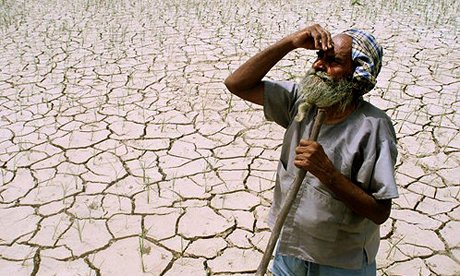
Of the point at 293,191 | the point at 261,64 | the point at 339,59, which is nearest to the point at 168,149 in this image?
the point at 261,64

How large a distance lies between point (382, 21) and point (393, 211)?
4.54 m

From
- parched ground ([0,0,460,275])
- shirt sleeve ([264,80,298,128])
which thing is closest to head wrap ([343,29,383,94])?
shirt sleeve ([264,80,298,128])

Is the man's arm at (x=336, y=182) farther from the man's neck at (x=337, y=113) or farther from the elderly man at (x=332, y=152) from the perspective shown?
the man's neck at (x=337, y=113)

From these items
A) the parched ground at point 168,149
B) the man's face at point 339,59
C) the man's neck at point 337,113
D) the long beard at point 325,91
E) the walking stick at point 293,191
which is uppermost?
the man's face at point 339,59

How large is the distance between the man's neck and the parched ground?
49.1 inches

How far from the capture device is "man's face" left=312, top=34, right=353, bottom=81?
45.4 inches

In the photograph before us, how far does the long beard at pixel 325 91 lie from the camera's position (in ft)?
3.80

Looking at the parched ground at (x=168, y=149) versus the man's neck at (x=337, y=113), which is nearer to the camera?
the man's neck at (x=337, y=113)

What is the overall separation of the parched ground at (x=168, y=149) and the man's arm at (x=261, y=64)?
1.15m

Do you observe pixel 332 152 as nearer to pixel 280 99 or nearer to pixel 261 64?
pixel 280 99


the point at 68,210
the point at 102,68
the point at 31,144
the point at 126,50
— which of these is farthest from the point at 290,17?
the point at 68,210

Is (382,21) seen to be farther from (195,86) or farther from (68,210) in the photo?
(68,210)

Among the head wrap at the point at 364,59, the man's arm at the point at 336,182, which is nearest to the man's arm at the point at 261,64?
the head wrap at the point at 364,59

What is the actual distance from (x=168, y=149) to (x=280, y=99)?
2049 millimetres
